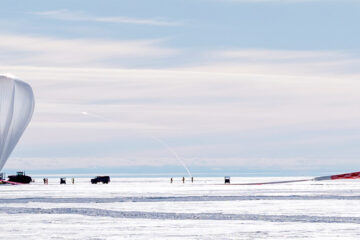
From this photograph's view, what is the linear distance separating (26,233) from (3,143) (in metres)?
52.1

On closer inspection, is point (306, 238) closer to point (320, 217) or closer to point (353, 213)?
point (320, 217)

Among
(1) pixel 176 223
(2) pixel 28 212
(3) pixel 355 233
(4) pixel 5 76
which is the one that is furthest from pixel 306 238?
(4) pixel 5 76

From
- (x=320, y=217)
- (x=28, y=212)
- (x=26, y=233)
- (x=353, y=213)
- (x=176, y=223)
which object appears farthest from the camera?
(x=28, y=212)

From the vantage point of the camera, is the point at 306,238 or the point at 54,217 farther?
the point at 54,217

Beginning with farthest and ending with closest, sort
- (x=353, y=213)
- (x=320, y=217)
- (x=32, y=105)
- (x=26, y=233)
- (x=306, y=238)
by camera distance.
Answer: (x=32, y=105)
(x=353, y=213)
(x=320, y=217)
(x=26, y=233)
(x=306, y=238)

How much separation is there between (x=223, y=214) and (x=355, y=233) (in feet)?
43.6

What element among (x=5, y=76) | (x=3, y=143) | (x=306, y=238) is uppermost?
(x=5, y=76)

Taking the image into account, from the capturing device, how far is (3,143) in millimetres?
82500

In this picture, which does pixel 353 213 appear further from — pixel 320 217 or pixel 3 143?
pixel 3 143

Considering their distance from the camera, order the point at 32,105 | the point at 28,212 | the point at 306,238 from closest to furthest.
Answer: the point at 306,238, the point at 28,212, the point at 32,105

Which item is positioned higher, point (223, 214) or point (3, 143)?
point (3, 143)

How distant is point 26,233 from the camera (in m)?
31.7

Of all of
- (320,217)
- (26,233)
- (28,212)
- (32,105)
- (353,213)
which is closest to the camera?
(26,233)

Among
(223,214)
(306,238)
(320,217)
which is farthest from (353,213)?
(306,238)
